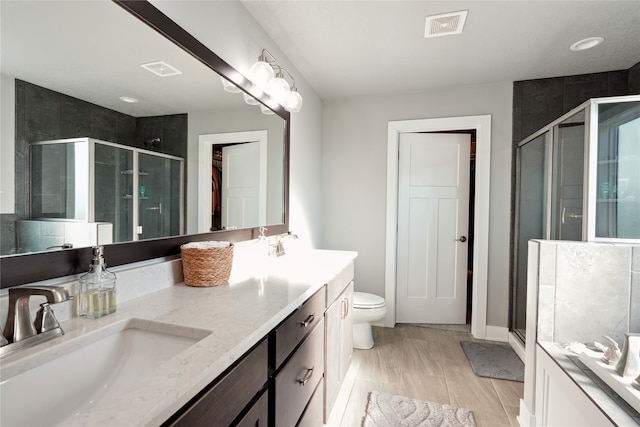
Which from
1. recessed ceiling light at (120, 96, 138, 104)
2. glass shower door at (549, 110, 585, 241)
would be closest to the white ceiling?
glass shower door at (549, 110, 585, 241)

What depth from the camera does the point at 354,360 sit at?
7.94 ft

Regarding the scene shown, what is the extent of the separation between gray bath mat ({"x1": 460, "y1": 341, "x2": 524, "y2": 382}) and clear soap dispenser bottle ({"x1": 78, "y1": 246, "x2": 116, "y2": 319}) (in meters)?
2.36

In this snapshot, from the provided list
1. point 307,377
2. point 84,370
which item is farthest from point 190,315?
point 307,377

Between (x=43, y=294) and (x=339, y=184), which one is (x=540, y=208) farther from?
(x=43, y=294)

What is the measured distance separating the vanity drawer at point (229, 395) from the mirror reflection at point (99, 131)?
0.60m

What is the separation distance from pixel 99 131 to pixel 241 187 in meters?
0.85

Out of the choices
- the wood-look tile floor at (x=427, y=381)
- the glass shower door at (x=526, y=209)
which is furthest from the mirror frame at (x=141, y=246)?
the glass shower door at (x=526, y=209)

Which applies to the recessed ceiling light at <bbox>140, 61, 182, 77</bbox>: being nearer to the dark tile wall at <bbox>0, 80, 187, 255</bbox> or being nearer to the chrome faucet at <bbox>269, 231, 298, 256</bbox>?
the dark tile wall at <bbox>0, 80, 187, 255</bbox>

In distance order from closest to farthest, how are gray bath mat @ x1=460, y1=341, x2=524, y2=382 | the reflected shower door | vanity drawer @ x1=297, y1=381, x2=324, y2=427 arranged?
the reflected shower door
vanity drawer @ x1=297, y1=381, x2=324, y2=427
gray bath mat @ x1=460, y1=341, x2=524, y2=382

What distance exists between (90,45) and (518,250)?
3140mm

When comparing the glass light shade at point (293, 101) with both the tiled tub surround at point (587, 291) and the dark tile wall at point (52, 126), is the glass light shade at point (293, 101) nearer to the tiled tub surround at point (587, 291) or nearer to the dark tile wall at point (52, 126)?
the dark tile wall at point (52, 126)

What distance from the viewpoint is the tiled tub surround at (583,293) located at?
158cm

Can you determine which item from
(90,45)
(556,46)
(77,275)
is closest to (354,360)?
(77,275)

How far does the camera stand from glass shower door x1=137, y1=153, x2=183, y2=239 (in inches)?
45.2
